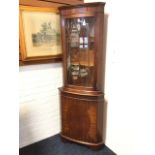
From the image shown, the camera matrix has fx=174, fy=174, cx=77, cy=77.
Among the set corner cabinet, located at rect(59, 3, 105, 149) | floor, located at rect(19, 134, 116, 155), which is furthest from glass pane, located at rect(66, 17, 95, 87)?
floor, located at rect(19, 134, 116, 155)

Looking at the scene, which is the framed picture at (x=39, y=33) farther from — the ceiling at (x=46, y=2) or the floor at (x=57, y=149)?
the floor at (x=57, y=149)

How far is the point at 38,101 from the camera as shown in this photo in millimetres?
2115

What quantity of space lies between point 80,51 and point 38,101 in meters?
0.79

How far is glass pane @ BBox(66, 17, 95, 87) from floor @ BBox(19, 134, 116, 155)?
0.80 m
